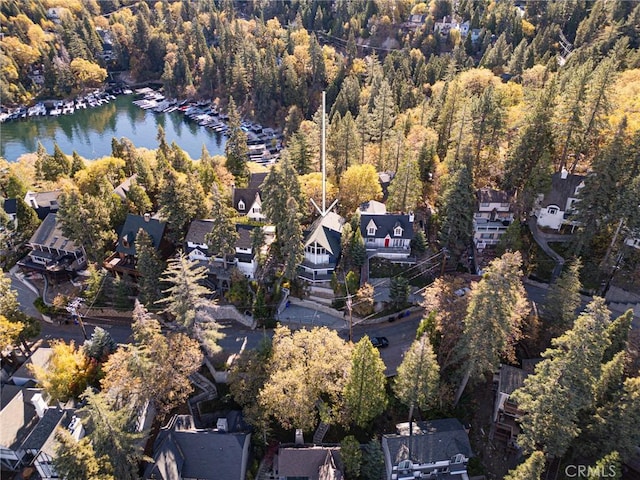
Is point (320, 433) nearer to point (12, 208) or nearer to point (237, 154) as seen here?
point (237, 154)

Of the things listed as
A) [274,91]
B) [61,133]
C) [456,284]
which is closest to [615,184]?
[456,284]

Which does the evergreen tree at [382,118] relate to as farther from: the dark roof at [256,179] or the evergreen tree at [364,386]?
the evergreen tree at [364,386]

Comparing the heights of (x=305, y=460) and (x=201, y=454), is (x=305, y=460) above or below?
below

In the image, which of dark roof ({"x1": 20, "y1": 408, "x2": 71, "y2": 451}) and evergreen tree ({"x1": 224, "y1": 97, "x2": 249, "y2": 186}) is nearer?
dark roof ({"x1": 20, "y1": 408, "x2": 71, "y2": 451})

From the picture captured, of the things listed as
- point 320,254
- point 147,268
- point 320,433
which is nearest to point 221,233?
point 147,268

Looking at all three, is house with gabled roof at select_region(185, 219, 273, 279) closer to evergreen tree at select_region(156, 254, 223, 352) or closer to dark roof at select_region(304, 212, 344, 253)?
dark roof at select_region(304, 212, 344, 253)

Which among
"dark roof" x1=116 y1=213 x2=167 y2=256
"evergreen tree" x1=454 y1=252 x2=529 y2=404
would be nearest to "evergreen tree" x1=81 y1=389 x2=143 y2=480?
"dark roof" x1=116 y1=213 x2=167 y2=256

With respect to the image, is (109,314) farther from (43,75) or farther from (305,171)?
(43,75)
